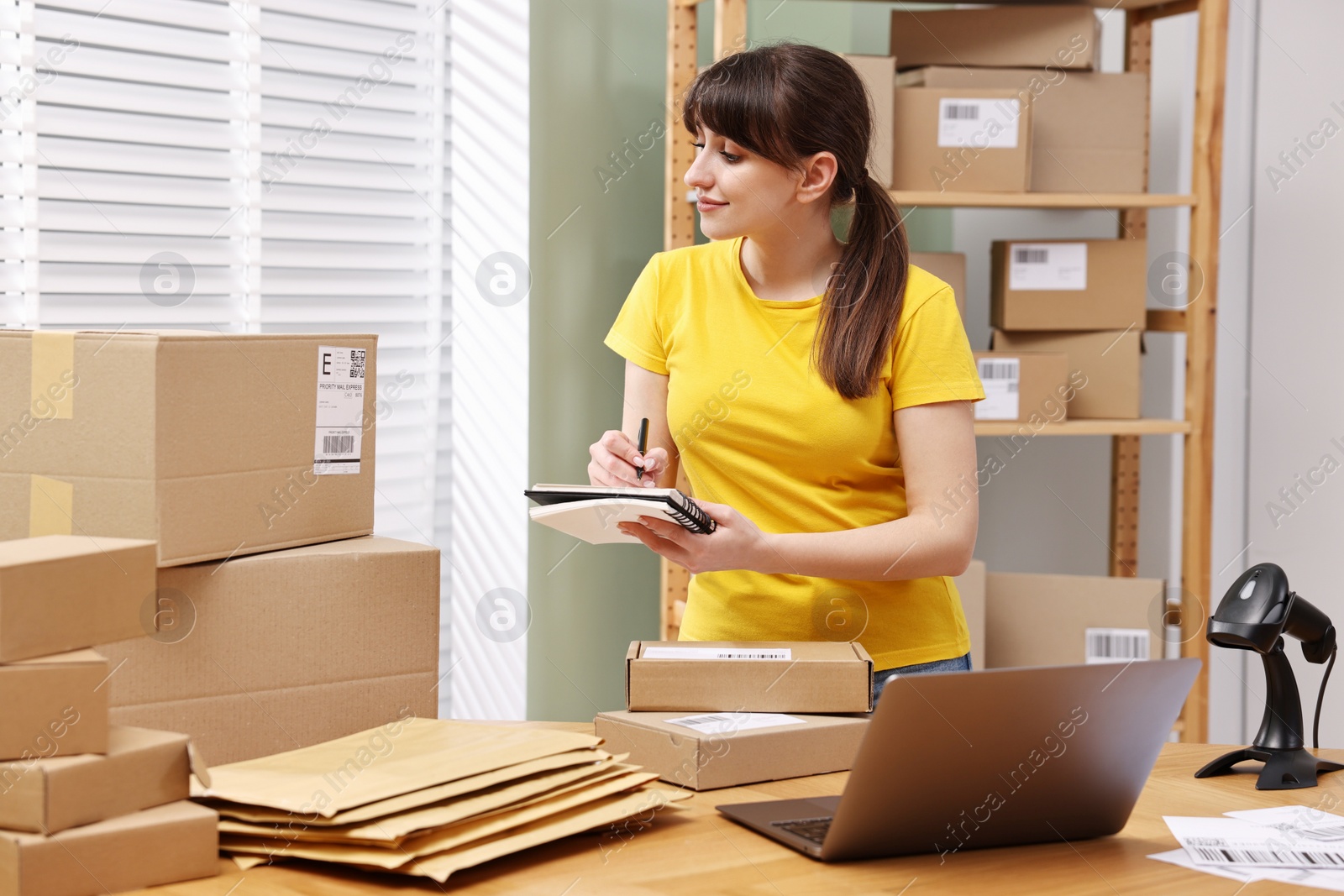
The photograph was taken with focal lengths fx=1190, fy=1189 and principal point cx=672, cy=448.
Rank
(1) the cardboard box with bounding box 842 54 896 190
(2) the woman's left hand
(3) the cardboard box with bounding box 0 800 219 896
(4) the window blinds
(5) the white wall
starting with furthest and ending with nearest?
1. (5) the white wall
2. (1) the cardboard box with bounding box 842 54 896 190
3. (4) the window blinds
4. (2) the woman's left hand
5. (3) the cardboard box with bounding box 0 800 219 896

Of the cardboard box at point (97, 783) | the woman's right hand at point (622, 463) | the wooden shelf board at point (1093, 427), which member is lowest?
the cardboard box at point (97, 783)

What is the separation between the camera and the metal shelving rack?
2.40 meters

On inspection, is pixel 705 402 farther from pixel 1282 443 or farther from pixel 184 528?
pixel 1282 443

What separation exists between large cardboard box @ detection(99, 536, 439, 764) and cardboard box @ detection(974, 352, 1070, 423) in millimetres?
1478

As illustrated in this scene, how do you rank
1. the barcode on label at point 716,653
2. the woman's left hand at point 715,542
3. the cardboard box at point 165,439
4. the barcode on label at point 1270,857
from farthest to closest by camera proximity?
the woman's left hand at point 715,542, the barcode on label at point 716,653, the cardboard box at point 165,439, the barcode on label at point 1270,857

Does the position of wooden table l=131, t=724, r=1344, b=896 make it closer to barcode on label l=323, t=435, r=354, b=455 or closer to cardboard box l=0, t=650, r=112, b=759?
cardboard box l=0, t=650, r=112, b=759

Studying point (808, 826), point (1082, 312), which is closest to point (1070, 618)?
point (1082, 312)

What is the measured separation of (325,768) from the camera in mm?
1020

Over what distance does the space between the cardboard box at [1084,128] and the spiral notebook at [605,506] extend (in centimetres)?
146

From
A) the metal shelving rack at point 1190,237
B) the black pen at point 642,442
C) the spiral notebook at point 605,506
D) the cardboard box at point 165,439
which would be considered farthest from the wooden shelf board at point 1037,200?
the cardboard box at point 165,439

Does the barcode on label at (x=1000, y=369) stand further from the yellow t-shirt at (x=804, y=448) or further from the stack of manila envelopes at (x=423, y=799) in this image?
the stack of manila envelopes at (x=423, y=799)

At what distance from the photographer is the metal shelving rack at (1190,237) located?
240 cm

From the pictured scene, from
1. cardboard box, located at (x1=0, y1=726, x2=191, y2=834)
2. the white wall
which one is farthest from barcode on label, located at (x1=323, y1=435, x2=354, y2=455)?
the white wall

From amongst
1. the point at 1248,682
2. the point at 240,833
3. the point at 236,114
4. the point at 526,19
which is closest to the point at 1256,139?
the point at 1248,682
